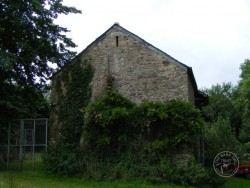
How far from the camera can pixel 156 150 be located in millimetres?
20328

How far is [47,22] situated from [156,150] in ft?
33.1

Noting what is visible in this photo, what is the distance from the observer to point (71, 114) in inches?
901

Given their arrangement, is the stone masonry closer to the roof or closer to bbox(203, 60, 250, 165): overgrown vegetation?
the roof

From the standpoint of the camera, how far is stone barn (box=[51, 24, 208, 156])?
72.0 feet

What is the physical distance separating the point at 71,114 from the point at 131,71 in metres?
4.06

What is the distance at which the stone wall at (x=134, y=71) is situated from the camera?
21.9 metres

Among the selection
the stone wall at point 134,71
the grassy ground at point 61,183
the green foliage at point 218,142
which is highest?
the stone wall at point 134,71

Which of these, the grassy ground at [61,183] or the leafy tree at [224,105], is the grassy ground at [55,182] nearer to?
the grassy ground at [61,183]

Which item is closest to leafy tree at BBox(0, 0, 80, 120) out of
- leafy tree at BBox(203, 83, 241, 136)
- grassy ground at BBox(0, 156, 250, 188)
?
grassy ground at BBox(0, 156, 250, 188)

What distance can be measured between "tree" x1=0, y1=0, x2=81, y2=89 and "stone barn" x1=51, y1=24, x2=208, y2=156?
154 cm

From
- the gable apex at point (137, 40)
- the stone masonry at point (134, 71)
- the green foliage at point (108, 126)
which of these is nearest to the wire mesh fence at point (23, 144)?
the green foliage at point (108, 126)

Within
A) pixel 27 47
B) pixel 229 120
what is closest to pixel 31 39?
pixel 27 47

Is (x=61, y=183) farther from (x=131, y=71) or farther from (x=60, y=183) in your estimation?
(x=131, y=71)

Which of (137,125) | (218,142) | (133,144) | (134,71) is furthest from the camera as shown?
(218,142)
